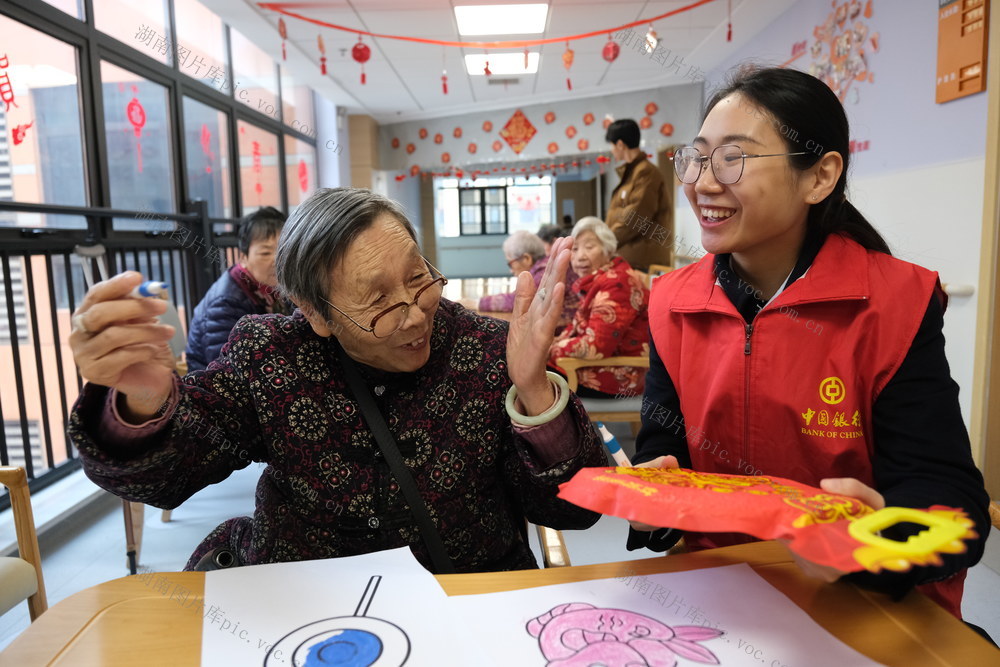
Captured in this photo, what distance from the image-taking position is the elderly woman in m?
1.04

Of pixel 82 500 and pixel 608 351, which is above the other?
pixel 608 351

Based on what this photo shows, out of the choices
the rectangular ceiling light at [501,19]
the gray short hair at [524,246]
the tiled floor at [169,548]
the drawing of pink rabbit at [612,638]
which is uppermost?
the rectangular ceiling light at [501,19]

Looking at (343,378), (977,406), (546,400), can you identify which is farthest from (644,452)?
(977,406)

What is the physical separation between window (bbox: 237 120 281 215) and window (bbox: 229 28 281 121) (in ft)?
0.80

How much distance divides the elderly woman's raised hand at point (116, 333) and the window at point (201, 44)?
476 centimetres

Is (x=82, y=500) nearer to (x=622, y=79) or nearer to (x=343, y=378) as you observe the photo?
(x=343, y=378)

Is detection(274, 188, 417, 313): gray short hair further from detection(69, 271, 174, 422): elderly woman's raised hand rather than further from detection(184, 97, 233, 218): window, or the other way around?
detection(184, 97, 233, 218): window

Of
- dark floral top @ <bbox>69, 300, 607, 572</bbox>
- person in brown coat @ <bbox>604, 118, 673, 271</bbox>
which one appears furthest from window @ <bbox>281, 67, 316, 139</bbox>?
dark floral top @ <bbox>69, 300, 607, 572</bbox>

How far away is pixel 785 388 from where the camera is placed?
1.00 meters

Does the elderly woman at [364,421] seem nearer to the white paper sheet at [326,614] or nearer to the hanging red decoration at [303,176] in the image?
the white paper sheet at [326,614]

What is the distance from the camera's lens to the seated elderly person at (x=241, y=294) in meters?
2.73

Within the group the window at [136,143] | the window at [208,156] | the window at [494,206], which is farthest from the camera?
the window at [494,206]

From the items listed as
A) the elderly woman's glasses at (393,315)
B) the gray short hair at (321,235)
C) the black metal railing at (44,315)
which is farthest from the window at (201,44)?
the elderly woman's glasses at (393,315)

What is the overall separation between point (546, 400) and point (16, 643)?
0.68 metres
